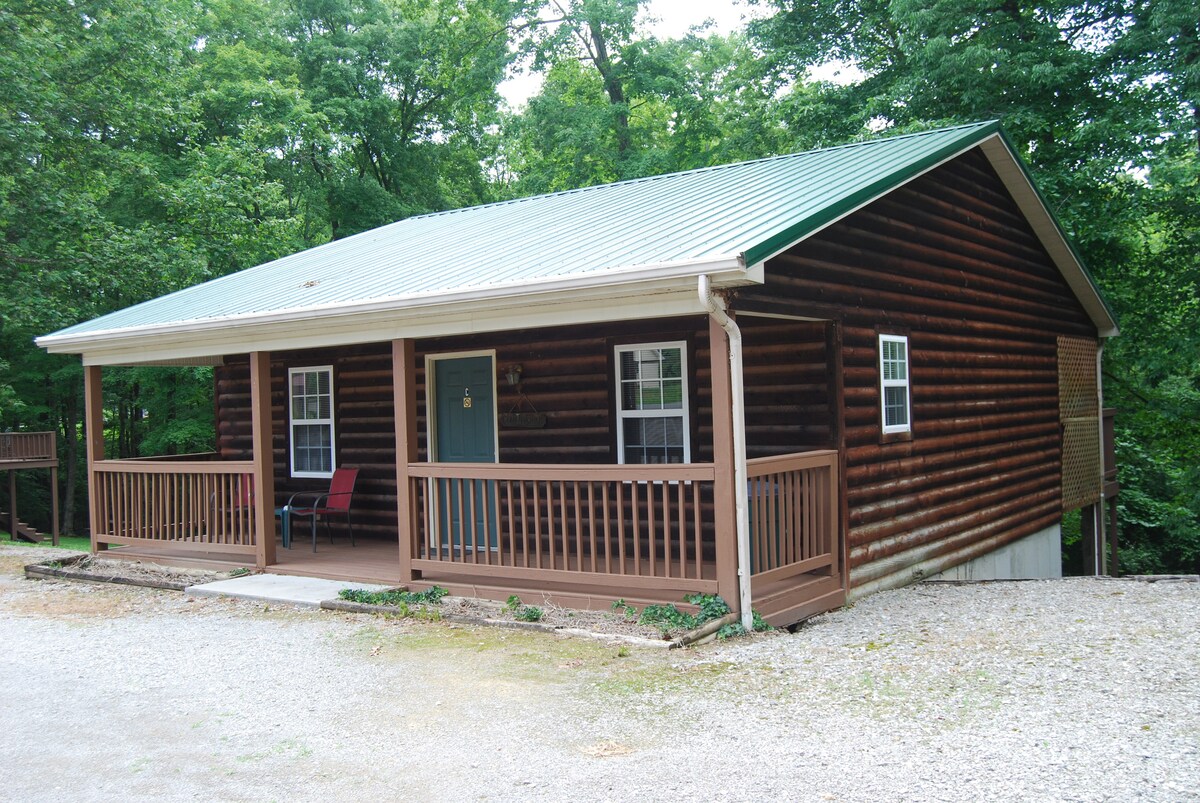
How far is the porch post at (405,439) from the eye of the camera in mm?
8555

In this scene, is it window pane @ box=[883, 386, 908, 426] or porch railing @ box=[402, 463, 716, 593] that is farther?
window pane @ box=[883, 386, 908, 426]

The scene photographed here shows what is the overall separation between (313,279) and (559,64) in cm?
1860

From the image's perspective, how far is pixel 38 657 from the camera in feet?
23.4

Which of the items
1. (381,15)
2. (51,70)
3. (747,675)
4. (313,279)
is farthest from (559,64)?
(747,675)

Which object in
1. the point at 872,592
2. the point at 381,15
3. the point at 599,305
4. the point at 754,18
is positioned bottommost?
the point at 872,592

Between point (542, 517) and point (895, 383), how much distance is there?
3.75 meters

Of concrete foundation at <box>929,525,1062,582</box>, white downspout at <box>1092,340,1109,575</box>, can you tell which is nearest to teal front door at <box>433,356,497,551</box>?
concrete foundation at <box>929,525,1062,582</box>

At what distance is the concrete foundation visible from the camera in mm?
10723

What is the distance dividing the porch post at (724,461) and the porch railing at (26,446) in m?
17.0

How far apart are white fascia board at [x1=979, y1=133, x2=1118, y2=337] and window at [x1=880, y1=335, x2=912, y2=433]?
9.40 feet

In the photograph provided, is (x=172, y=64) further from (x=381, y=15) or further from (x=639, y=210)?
(x=639, y=210)

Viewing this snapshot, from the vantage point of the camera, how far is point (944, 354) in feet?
33.3

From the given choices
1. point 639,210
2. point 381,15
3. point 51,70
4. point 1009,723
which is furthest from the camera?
point 381,15

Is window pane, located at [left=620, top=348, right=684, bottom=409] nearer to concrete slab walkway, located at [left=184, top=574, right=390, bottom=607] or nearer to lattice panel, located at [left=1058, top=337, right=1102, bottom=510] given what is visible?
concrete slab walkway, located at [left=184, top=574, right=390, bottom=607]
